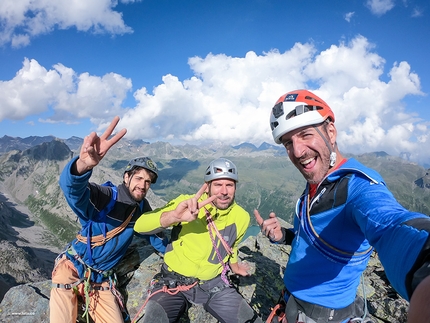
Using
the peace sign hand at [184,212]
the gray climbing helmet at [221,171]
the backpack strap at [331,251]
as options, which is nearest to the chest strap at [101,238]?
the peace sign hand at [184,212]

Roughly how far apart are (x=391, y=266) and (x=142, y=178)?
6833 mm

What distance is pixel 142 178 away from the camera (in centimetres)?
764

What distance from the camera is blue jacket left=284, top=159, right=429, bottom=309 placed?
2.12 m

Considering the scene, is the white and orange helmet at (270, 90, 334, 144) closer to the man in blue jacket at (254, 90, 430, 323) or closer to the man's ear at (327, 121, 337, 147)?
the man in blue jacket at (254, 90, 430, 323)

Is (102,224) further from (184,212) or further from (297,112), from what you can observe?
(297,112)

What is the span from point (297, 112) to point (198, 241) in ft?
14.9

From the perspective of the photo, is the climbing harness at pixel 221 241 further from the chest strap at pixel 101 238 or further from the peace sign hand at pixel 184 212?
the chest strap at pixel 101 238

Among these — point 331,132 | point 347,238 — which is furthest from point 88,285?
point 331,132

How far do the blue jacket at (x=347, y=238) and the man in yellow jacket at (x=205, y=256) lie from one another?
235 cm

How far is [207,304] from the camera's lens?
661cm

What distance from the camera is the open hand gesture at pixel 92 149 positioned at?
210 inches

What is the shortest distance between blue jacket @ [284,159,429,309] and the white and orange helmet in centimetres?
111

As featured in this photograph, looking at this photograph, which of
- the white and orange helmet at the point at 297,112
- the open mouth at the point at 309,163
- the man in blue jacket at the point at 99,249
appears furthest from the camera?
the man in blue jacket at the point at 99,249

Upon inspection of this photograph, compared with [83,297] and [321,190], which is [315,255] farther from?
[83,297]
